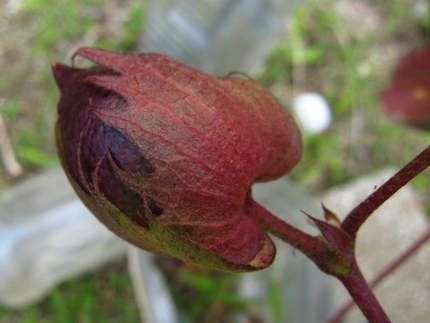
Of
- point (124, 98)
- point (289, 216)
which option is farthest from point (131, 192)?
point (289, 216)

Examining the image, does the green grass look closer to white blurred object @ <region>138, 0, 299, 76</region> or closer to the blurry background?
the blurry background

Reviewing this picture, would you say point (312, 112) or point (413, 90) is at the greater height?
point (413, 90)

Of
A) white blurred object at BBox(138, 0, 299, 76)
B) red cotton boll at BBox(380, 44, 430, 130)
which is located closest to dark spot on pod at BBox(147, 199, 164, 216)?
red cotton boll at BBox(380, 44, 430, 130)

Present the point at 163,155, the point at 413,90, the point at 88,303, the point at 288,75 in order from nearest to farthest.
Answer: the point at 163,155
the point at 413,90
the point at 88,303
the point at 288,75

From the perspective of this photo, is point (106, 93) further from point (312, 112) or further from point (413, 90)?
point (312, 112)

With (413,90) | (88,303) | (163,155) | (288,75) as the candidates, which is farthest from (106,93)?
(288,75)

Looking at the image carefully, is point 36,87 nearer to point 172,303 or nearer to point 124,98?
point 172,303

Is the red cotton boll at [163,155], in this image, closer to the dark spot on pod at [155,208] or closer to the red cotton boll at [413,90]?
the dark spot on pod at [155,208]
